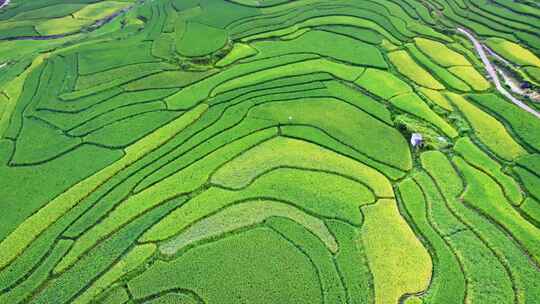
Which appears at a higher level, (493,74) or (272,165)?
(493,74)

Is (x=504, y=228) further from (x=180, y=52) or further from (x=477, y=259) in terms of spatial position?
(x=180, y=52)

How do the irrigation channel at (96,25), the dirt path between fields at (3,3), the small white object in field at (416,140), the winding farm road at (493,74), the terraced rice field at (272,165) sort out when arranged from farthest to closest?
1. the dirt path between fields at (3,3)
2. the irrigation channel at (96,25)
3. the winding farm road at (493,74)
4. the small white object in field at (416,140)
5. the terraced rice field at (272,165)

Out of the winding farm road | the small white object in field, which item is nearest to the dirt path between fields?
the small white object in field

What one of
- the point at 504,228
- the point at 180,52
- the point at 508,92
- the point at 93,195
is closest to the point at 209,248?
the point at 93,195

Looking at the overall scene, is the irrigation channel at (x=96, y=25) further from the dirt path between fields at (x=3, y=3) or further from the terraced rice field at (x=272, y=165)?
the terraced rice field at (x=272, y=165)

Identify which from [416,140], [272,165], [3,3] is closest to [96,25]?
[3,3]

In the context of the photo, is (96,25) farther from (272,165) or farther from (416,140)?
(416,140)

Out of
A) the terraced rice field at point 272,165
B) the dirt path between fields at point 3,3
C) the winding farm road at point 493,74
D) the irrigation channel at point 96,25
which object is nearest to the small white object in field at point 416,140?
the terraced rice field at point 272,165
